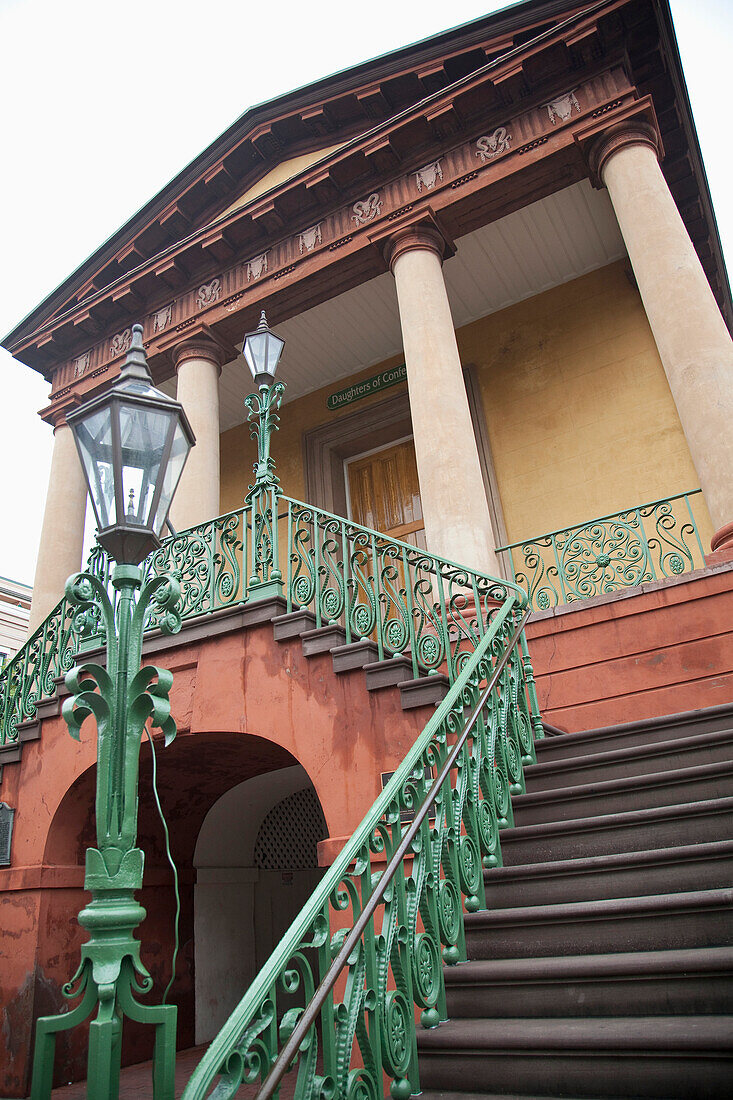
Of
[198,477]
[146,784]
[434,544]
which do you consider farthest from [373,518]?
[146,784]

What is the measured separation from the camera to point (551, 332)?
1135 centimetres

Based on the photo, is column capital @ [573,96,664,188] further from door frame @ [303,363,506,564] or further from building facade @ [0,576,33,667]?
building facade @ [0,576,33,667]

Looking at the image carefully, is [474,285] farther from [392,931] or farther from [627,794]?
[392,931]

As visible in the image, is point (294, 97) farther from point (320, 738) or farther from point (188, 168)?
point (320, 738)

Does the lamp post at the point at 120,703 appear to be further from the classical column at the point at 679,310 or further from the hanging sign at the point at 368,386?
the hanging sign at the point at 368,386

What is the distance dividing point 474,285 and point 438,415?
14.2ft

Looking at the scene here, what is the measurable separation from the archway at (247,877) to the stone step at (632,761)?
371 cm

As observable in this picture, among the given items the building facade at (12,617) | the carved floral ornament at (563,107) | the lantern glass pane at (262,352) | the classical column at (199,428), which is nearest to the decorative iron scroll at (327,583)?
the lantern glass pane at (262,352)

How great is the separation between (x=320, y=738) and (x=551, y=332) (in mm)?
8312

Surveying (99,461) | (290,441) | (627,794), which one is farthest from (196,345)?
(627,794)

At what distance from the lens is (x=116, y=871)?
2.41m

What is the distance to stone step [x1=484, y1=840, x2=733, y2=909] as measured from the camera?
3.28 metres

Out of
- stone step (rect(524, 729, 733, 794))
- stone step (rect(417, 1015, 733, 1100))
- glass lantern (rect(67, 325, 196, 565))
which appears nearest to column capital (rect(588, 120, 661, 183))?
stone step (rect(524, 729, 733, 794))

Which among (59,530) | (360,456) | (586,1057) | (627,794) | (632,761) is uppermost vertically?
(360,456)
